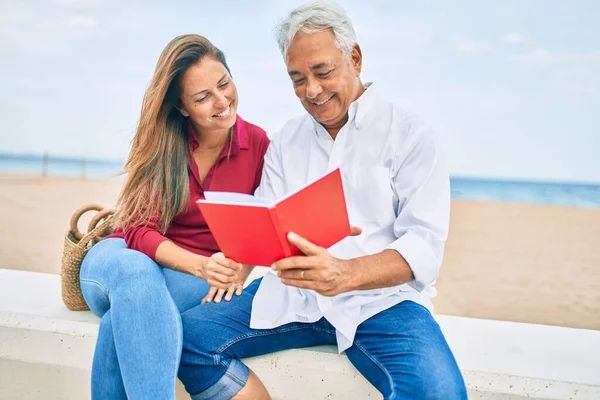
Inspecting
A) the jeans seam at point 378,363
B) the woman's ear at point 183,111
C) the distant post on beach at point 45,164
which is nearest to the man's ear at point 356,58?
the woman's ear at point 183,111

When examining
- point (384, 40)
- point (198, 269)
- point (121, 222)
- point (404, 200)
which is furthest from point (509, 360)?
point (384, 40)

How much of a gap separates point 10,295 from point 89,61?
1879 centimetres

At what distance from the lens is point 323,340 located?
77.0 inches

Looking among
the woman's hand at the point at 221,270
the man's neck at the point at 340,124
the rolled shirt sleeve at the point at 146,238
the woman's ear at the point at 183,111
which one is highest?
the man's neck at the point at 340,124

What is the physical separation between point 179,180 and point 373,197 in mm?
725

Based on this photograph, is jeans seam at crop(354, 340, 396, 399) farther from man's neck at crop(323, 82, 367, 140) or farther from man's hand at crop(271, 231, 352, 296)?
man's neck at crop(323, 82, 367, 140)

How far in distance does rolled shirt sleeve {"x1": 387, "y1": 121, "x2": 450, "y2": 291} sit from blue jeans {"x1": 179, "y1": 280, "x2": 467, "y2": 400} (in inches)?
6.1

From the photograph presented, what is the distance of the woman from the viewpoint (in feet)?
6.35

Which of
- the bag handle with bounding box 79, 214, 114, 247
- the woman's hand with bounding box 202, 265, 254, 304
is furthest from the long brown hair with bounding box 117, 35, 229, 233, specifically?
the woman's hand with bounding box 202, 265, 254, 304

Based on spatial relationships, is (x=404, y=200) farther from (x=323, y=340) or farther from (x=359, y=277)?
(x=323, y=340)

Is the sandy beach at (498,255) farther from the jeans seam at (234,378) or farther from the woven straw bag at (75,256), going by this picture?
the jeans seam at (234,378)

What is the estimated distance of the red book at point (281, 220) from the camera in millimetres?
1430

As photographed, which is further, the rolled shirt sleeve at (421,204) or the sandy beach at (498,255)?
the sandy beach at (498,255)

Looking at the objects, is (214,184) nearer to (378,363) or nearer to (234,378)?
(234,378)
